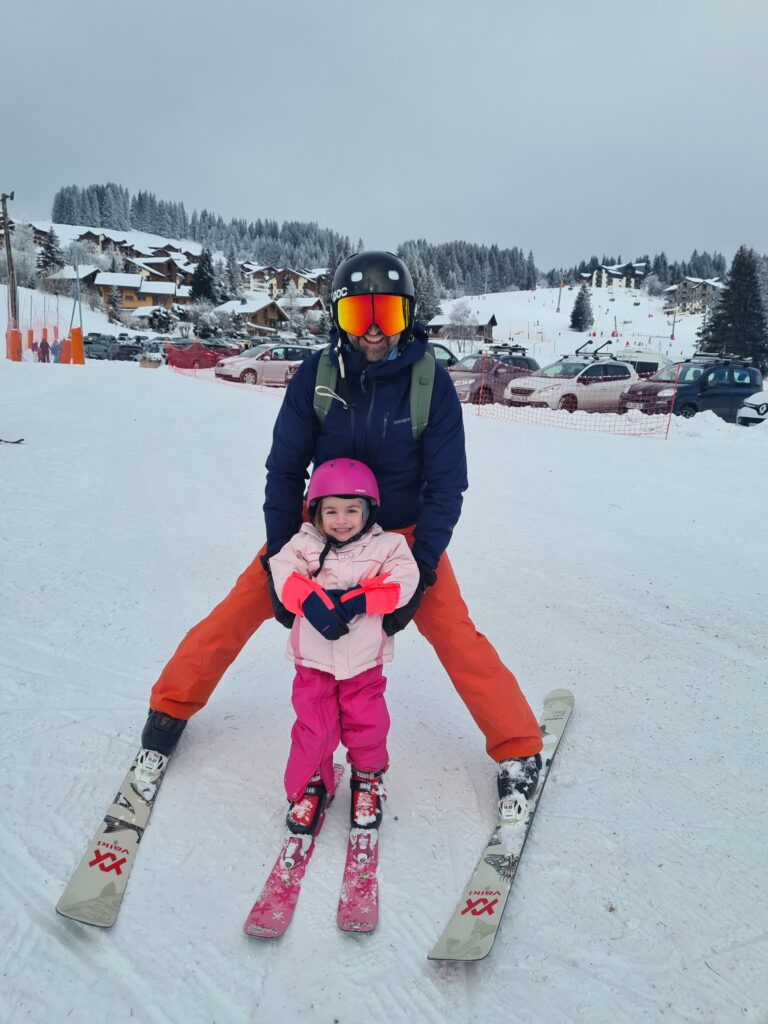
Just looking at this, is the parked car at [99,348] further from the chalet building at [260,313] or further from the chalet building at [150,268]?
the chalet building at [150,268]

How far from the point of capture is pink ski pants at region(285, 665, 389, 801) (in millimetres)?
2027

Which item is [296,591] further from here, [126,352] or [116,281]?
[116,281]

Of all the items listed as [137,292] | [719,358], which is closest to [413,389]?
[719,358]

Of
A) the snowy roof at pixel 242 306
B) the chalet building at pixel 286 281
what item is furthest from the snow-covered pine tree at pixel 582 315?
the chalet building at pixel 286 281

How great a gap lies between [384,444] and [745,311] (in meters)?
44.8

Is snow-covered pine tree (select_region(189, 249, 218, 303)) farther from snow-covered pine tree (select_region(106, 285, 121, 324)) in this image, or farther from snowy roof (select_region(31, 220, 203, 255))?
snowy roof (select_region(31, 220, 203, 255))

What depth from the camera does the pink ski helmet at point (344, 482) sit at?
6.73 ft

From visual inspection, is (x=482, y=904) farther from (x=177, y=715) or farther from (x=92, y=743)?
(x=92, y=743)

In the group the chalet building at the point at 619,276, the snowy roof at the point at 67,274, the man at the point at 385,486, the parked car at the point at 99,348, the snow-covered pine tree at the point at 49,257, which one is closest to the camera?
the man at the point at 385,486

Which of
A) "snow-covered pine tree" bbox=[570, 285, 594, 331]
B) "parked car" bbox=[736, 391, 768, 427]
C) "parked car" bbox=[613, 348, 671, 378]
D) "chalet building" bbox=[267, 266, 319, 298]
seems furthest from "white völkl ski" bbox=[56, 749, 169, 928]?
"chalet building" bbox=[267, 266, 319, 298]

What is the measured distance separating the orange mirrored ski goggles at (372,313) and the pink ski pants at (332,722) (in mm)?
1218

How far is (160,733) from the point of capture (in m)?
2.26

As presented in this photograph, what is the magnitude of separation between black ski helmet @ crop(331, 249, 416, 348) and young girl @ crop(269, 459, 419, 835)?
61cm

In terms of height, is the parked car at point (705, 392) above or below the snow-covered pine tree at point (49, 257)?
below
